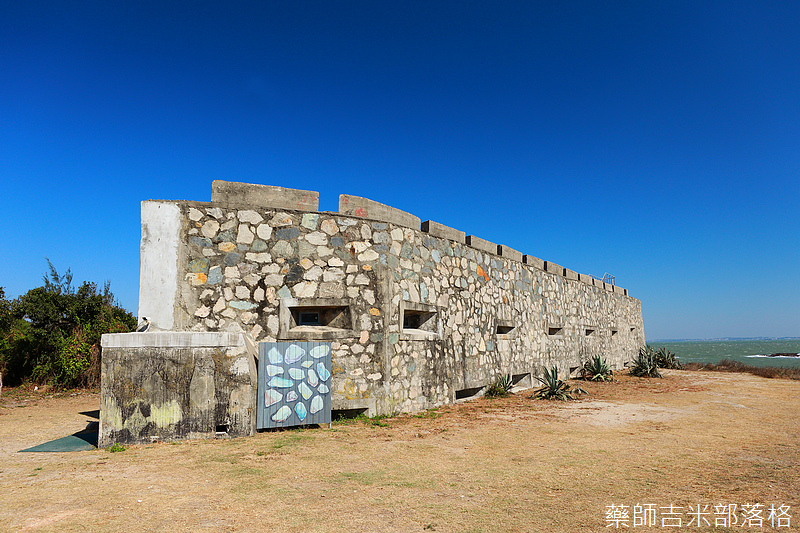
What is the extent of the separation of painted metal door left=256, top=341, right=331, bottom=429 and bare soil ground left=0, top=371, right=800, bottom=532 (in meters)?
0.21

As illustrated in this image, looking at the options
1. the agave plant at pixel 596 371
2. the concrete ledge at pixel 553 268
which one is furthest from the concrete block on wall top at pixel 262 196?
the agave plant at pixel 596 371

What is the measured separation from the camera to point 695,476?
4012 millimetres

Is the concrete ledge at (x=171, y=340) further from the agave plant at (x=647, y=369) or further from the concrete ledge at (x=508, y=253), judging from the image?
the agave plant at (x=647, y=369)

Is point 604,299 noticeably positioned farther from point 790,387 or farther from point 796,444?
point 796,444

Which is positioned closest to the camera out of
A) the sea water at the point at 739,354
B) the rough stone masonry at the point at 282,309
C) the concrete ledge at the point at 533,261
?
the rough stone masonry at the point at 282,309

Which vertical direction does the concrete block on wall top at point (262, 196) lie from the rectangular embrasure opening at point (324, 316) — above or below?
above

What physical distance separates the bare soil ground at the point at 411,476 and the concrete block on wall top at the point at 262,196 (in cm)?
328

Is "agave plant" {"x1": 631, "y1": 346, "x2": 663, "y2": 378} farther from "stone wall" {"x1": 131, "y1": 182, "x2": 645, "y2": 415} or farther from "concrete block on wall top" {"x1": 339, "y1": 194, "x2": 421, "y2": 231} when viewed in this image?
"concrete block on wall top" {"x1": 339, "y1": 194, "x2": 421, "y2": 231}

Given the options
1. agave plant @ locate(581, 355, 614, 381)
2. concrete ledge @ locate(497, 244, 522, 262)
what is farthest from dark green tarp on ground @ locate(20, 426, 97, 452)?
agave plant @ locate(581, 355, 614, 381)

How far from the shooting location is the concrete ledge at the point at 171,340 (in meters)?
5.14

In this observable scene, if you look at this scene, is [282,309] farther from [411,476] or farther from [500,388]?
[500,388]

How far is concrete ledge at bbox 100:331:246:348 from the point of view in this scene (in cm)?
514

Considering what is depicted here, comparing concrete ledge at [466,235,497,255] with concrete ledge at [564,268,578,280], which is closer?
concrete ledge at [466,235,497,255]

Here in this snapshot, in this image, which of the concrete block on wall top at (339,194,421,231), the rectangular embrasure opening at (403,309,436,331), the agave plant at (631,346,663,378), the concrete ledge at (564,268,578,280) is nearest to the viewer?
the concrete block on wall top at (339,194,421,231)
